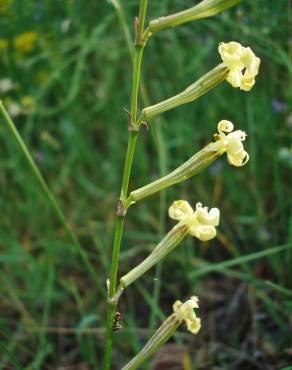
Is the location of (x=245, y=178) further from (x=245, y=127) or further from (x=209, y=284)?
(x=209, y=284)

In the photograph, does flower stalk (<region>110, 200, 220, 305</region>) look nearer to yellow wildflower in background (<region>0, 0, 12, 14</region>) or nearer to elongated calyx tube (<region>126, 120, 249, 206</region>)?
elongated calyx tube (<region>126, 120, 249, 206</region>)

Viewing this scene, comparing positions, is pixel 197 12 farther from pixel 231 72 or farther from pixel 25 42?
pixel 25 42

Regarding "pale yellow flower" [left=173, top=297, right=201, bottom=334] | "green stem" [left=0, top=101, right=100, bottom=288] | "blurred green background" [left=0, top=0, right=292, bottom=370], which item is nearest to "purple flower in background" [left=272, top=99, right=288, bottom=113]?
"blurred green background" [left=0, top=0, right=292, bottom=370]

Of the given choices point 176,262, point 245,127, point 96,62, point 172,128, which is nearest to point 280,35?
point 245,127

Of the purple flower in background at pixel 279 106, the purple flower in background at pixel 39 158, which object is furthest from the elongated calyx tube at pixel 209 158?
the purple flower in background at pixel 39 158

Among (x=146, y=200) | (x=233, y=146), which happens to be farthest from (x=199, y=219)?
(x=146, y=200)

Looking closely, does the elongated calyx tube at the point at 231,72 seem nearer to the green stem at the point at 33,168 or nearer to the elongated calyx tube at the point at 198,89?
the elongated calyx tube at the point at 198,89
